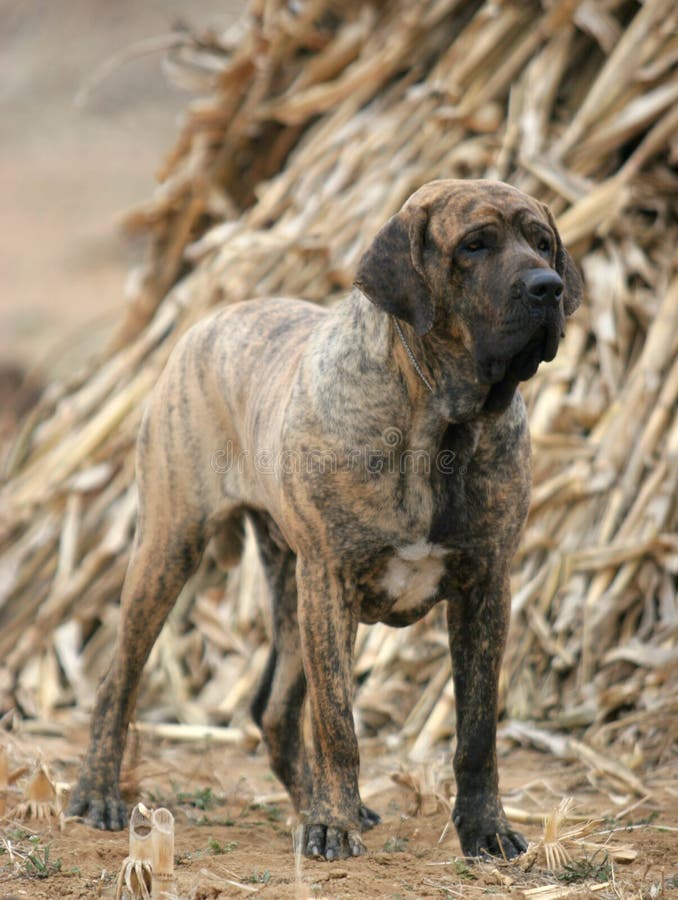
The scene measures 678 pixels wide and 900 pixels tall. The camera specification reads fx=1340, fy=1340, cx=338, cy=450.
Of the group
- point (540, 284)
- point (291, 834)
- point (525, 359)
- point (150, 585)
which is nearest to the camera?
point (540, 284)

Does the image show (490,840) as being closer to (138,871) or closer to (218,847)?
(218,847)

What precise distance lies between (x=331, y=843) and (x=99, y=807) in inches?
43.4

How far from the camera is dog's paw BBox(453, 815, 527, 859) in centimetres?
393

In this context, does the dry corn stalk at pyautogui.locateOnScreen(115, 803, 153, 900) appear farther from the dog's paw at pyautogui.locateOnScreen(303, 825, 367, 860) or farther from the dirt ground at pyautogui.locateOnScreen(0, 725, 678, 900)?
the dog's paw at pyautogui.locateOnScreen(303, 825, 367, 860)

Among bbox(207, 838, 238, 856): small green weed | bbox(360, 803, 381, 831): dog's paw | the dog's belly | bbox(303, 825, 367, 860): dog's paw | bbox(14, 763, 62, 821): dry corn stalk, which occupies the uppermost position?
the dog's belly

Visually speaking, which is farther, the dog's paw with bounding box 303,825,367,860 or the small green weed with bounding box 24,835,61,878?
the dog's paw with bounding box 303,825,367,860

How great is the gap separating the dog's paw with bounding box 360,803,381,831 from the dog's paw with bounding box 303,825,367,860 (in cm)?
61

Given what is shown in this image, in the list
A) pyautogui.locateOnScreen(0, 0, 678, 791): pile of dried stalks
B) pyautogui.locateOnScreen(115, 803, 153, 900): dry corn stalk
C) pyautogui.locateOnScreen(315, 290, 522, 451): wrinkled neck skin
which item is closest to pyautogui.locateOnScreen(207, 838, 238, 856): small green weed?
pyautogui.locateOnScreen(115, 803, 153, 900): dry corn stalk

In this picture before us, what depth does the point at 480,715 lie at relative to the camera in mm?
4035

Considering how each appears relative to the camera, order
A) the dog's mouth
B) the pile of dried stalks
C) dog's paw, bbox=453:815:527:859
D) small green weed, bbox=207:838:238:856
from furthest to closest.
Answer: the pile of dried stalks
small green weed, bbox=207:838:238:856
dog's paw, bbox=453:815:527:859
the dog's mouth

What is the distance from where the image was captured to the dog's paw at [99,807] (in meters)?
4.57

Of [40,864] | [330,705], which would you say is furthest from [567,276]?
[40,864]

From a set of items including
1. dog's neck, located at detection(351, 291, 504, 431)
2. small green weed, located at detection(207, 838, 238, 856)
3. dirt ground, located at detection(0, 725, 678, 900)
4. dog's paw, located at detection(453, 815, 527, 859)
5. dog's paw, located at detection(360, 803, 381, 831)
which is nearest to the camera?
dirt ground, located at detection(0, 725, 678, 900)

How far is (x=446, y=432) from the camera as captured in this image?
3895 mm
